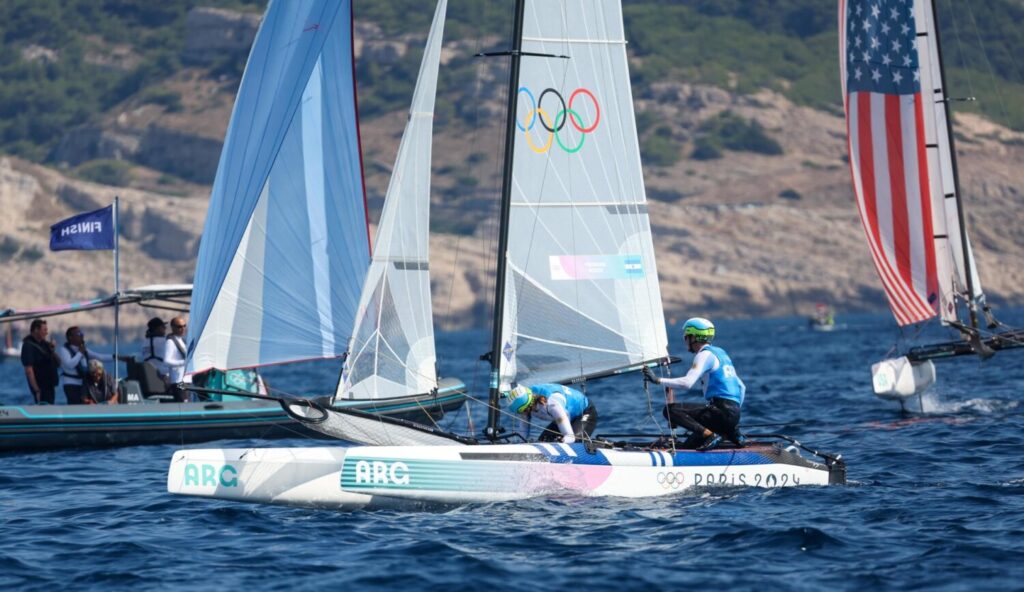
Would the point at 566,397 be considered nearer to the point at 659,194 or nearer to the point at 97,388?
the point at 97,388

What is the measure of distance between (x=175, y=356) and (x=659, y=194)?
107 meters

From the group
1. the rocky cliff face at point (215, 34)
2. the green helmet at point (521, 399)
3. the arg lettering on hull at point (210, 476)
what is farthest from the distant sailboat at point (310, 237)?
the rocky cliff face at point (215, 34)

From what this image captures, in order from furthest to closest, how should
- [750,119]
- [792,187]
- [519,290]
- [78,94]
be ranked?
[78,94] < [750,119] < [792,187] < [519,290]

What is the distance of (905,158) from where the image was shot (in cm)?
2550

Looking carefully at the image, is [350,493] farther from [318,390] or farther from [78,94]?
[78,94]

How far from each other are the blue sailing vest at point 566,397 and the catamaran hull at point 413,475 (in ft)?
1.99

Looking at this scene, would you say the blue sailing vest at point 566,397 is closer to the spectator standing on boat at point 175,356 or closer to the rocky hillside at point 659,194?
the spectator standing on boat at point 175,356

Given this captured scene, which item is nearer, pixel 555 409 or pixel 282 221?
pixel 555 409

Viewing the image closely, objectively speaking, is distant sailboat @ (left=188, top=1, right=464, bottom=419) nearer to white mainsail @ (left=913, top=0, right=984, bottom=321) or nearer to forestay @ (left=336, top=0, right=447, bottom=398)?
forestay @ (left=336, top=0, right=447, bottom=398)

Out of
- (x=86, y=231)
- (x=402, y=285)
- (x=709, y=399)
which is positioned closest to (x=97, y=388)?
(x=86, y=231)

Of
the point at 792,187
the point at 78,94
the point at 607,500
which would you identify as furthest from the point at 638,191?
the point at 78,94

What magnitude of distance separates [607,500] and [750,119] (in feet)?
440

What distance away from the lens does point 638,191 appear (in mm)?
16609

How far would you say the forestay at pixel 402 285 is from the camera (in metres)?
15.1
